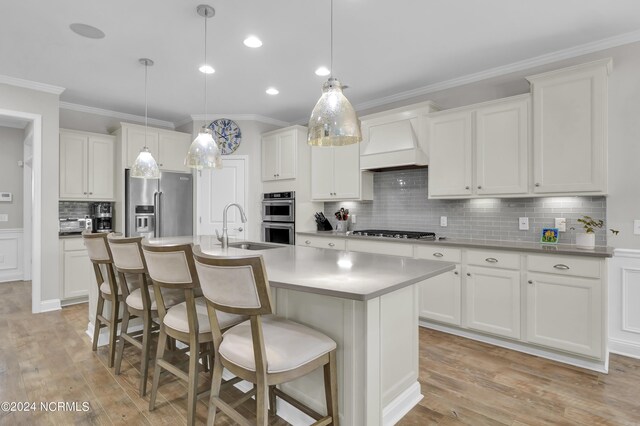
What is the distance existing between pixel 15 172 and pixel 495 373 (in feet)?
24.1

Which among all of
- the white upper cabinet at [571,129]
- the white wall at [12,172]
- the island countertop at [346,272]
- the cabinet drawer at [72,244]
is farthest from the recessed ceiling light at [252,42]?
the white wall at [12,172]

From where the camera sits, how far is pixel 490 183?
3.30 meters

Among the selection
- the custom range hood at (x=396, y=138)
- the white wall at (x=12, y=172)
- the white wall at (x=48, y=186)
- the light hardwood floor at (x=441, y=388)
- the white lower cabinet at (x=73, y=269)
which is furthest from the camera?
the white wall at (x=12, y=172)

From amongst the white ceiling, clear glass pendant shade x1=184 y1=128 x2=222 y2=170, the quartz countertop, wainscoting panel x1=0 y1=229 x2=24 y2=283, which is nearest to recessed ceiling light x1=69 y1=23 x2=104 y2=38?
the white ceiling

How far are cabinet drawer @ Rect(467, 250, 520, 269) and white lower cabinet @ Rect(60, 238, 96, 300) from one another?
438 centimetres

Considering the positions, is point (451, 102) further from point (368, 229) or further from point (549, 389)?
point (549, 389)

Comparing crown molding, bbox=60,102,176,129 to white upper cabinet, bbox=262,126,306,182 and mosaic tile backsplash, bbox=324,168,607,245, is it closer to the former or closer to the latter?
white upper cabinet, bbox=262,126,306,182

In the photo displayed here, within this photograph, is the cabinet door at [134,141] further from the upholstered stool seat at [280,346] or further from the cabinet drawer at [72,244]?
the upholstered stool seat at [280,346]

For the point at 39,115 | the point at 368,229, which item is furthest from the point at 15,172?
the point at 368,229

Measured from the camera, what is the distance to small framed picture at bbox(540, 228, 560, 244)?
10.2 feet

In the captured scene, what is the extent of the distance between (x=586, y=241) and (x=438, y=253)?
118 cm

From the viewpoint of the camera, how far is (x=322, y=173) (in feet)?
15.8

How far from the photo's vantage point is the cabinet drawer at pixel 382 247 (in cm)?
356

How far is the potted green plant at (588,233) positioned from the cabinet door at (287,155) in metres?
3.35
